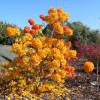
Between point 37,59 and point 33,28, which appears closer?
point 37,59

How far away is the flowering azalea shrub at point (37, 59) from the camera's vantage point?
1059 cm

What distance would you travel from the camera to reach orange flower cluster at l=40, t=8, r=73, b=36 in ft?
34.1

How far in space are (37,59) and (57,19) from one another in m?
1.14

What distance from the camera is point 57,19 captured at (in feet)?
34.8

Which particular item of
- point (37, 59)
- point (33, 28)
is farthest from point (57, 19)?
point (37, 59)

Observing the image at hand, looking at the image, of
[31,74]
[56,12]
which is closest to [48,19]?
[56,12]

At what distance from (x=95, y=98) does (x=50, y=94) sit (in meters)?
1.50

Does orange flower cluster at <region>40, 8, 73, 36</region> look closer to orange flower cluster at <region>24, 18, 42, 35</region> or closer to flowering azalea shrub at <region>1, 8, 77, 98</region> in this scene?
flowering azalea shrub at <region>1, 8, 77, 98</region>

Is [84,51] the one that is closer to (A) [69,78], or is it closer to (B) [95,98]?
(A) [69,78]

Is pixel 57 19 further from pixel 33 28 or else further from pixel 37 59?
pixel 37 59

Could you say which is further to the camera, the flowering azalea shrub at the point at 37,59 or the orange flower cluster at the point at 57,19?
the flowering azalea shrub at the point at 37,59

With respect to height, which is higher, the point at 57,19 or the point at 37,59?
the point at 57,19

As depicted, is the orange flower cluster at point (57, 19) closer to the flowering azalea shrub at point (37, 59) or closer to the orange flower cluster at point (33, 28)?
the flowering azalea shrub at point (37, 59)

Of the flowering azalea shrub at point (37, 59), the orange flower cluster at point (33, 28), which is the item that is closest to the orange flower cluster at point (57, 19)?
the flowering azalea shrub at point (37, 59)
